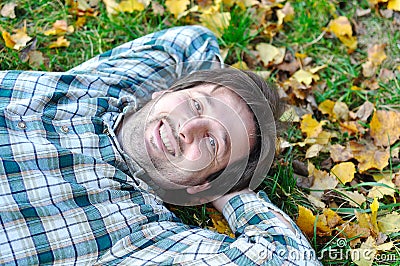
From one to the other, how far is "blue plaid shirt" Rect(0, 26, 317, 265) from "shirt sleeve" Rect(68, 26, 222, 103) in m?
0.18

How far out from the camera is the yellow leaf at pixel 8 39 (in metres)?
3.18

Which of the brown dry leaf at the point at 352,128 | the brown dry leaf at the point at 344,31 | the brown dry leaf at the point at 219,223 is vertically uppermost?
the brown dry leaf at the point at 344,31

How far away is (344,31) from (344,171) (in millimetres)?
1088

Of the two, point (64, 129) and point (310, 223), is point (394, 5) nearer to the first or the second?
point (310, 223)

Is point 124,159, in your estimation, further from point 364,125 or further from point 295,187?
point 364,125

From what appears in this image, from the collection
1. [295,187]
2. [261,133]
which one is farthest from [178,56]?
[295,187]

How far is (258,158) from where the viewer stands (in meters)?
2.62

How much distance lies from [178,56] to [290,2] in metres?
1.01

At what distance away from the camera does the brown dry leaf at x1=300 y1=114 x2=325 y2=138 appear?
120 inches

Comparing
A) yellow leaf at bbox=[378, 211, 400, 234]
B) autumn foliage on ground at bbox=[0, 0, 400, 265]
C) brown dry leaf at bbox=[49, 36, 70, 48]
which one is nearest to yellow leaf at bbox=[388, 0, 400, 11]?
autumn foliage on ground at bbox=[0, 0, 400, 265]

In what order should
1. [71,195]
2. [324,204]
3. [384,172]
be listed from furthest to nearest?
[384,172]
[324,204]
[71,195]

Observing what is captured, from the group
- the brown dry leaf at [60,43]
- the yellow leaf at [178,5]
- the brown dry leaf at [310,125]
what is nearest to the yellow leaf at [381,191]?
the brown dry leaf at [310,125]

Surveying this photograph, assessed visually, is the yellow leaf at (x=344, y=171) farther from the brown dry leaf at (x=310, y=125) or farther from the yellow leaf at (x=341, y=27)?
the yellow leaf at (x=341, y=27)

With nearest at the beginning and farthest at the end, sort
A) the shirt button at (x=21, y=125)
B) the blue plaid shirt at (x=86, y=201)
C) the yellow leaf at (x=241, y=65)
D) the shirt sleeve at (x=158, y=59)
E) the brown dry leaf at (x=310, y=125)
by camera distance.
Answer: the blue plaid shirt at (x=86, y=201)
the shirt button at (x=21, y=125)
the shirt sleeve at (x=158, y=59)
the brown dry leaf at (x=310, y=125)
the yellow leaf at (x=241, y=65)
